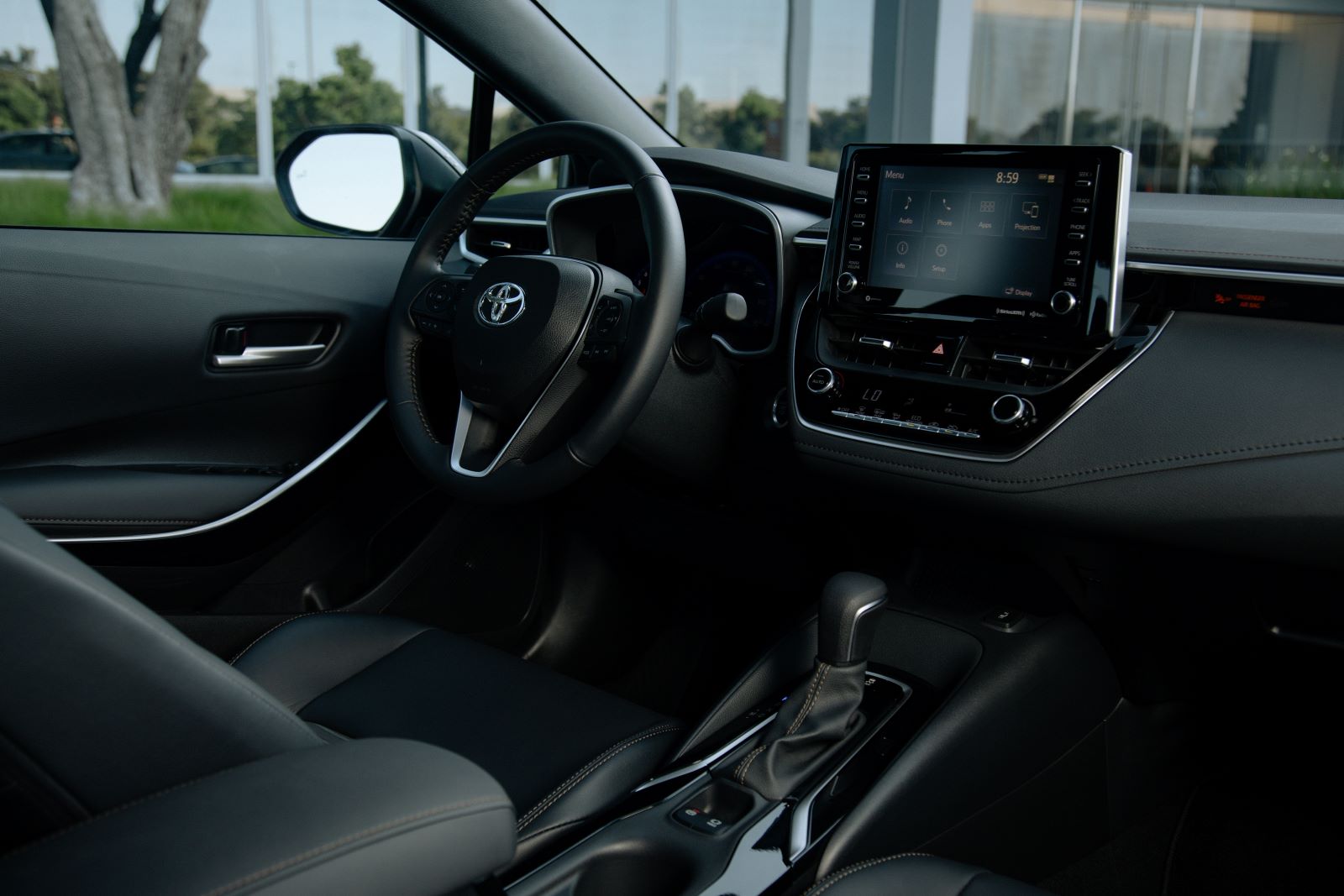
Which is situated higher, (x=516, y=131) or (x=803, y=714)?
(x=516, y=131)

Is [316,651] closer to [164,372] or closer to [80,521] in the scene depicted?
[80,521]

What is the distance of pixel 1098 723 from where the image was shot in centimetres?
167

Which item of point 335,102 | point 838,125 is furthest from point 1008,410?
point 838,125

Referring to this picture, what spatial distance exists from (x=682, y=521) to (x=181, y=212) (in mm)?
1060

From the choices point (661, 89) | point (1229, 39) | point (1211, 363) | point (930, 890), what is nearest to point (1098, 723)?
point (1211, 363)

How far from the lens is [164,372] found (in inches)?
79.2

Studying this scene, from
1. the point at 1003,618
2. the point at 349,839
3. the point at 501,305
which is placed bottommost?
the point at 1003,618

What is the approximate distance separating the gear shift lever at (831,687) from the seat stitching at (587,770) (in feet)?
0.39

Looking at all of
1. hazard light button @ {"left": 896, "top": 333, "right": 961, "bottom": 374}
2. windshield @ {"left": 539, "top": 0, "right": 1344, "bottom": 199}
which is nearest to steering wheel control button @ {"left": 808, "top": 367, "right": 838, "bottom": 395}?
hazard light button @ {"left": 896, "top": 333, "right": 961, "bottom": 374}

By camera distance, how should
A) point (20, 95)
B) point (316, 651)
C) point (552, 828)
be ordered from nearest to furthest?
point (552, 828) → point (316, 651) → point (20, 95)

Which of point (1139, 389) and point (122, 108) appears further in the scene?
point (122, 108)

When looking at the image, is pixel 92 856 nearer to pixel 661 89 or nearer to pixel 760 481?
pixel 760 481

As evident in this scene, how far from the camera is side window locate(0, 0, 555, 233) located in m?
2.00

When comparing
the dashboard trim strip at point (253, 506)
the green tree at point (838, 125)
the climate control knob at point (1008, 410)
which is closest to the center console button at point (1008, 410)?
the climate control knob at point (1008, 410)
